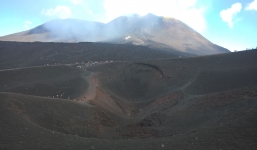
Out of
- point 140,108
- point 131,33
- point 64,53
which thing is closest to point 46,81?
point 140,108

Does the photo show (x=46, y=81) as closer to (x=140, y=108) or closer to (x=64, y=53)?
(x=140, y=108)

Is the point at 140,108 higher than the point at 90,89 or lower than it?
lower

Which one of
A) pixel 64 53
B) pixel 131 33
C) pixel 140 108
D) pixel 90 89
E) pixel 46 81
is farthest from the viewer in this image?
pixel 131 33

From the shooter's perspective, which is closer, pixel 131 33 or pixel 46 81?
pixel 46 81

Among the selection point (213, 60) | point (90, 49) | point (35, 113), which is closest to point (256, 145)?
point (35, 113)

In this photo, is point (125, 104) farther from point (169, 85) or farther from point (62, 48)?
point (62, 48)

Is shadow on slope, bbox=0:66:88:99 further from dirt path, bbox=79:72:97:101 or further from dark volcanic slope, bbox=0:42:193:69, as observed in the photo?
dark volcanic slope, bbox=0:42:193:69
